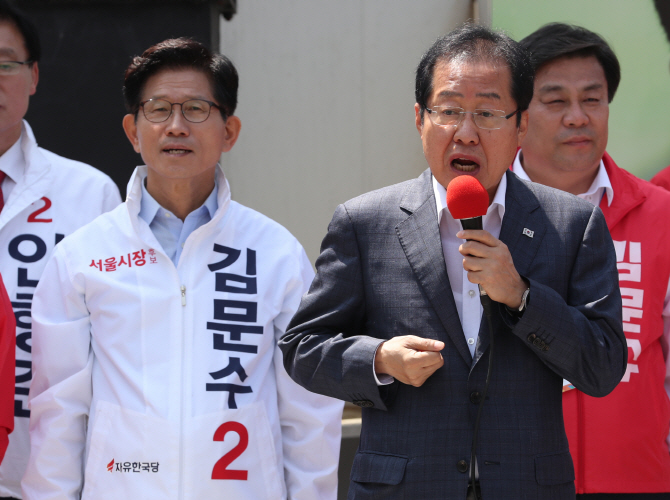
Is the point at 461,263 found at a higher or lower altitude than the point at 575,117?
lower

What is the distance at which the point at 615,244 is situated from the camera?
3.19 metres

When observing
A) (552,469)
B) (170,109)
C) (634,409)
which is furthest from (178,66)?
(634,409)

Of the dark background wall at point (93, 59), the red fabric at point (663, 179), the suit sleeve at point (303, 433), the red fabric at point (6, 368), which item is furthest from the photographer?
the red fabric at point (663, 179)

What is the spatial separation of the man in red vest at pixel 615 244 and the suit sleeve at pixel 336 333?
130cm

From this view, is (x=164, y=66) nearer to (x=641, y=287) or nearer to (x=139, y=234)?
(x=139, y=234)

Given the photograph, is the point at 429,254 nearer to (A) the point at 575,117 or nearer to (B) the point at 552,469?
(B) the point at 552,469

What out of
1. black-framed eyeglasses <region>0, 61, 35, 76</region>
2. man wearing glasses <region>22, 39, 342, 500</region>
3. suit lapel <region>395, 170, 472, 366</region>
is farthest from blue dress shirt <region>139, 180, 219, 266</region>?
suit lapel <region>395, 170, 472, 366</region>

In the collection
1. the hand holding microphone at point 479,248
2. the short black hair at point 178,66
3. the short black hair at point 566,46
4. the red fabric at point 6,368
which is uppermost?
the short black hair at point 566,46

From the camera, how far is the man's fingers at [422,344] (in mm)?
1883

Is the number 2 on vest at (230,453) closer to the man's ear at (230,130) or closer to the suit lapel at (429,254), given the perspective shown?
the suit lapel at (429,254)

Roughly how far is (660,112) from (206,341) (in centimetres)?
340

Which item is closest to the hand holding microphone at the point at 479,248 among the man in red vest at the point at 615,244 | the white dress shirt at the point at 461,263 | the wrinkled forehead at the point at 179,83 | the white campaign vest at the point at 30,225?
the white dress shirt at the point at 461,263

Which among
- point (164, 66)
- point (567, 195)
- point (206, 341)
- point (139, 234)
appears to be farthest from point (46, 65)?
point (567, 195)

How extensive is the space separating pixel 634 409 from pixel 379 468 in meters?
1.41
